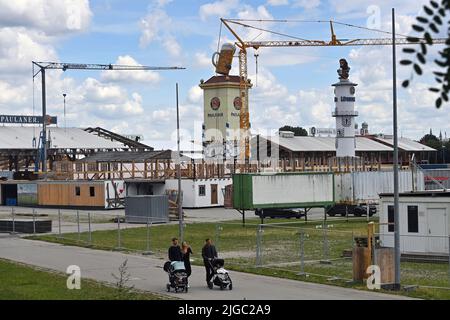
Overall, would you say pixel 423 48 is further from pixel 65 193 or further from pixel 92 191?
pixel 65 193

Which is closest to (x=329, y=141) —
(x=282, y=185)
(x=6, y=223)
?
(x=282, y=185)

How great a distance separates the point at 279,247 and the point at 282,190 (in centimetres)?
1394

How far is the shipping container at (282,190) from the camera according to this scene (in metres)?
47.3

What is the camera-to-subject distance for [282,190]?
160 ft

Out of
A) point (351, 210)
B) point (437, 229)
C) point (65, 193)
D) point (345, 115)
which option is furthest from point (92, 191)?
point (437, 229)

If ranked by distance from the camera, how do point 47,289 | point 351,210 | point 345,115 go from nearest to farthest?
point 47,289
point 351,210
point 345,115

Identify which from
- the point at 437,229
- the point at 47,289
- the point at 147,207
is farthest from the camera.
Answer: the point at 147,207

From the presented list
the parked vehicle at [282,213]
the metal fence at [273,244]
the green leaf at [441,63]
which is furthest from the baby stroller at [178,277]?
the parked vehicle at [282,213]

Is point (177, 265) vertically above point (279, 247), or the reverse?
point (177, 265)

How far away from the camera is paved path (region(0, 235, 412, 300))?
20.7 metres

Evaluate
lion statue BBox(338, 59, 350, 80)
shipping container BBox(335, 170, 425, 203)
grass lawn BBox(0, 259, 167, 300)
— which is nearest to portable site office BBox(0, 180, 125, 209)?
shipping container BBox(335, 170, 425, 203)

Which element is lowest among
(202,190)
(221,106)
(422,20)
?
(202,190)

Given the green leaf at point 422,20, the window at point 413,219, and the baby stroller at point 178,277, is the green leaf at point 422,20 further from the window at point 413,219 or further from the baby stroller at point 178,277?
the window at point 413,219

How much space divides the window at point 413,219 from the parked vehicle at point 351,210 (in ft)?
84.5
